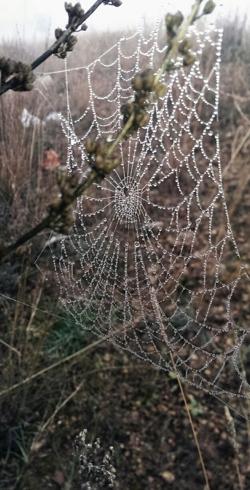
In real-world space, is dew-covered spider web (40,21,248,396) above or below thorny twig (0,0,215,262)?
below

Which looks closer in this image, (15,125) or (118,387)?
(118,387)

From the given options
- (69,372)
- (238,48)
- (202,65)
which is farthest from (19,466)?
(238,48)

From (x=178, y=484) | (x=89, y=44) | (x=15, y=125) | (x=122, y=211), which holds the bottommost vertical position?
(x=178, y=484)

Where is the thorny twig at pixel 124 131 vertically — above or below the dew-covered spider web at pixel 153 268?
above

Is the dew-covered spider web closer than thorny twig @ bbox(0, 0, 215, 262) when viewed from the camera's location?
No

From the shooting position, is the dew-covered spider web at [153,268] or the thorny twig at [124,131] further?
the dew-covered spider web at [153,268]

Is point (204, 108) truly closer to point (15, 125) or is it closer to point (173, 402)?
point (15, 125)

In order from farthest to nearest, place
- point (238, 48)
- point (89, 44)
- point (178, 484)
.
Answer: point (238, 48) < point (89, 44) < point (178, 484)

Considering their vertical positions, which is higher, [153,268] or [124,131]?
[124,131]

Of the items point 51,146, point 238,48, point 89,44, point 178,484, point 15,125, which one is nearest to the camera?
point 178,484

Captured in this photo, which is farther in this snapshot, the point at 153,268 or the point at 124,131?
the point at 153,268

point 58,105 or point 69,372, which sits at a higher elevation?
point 58,105
